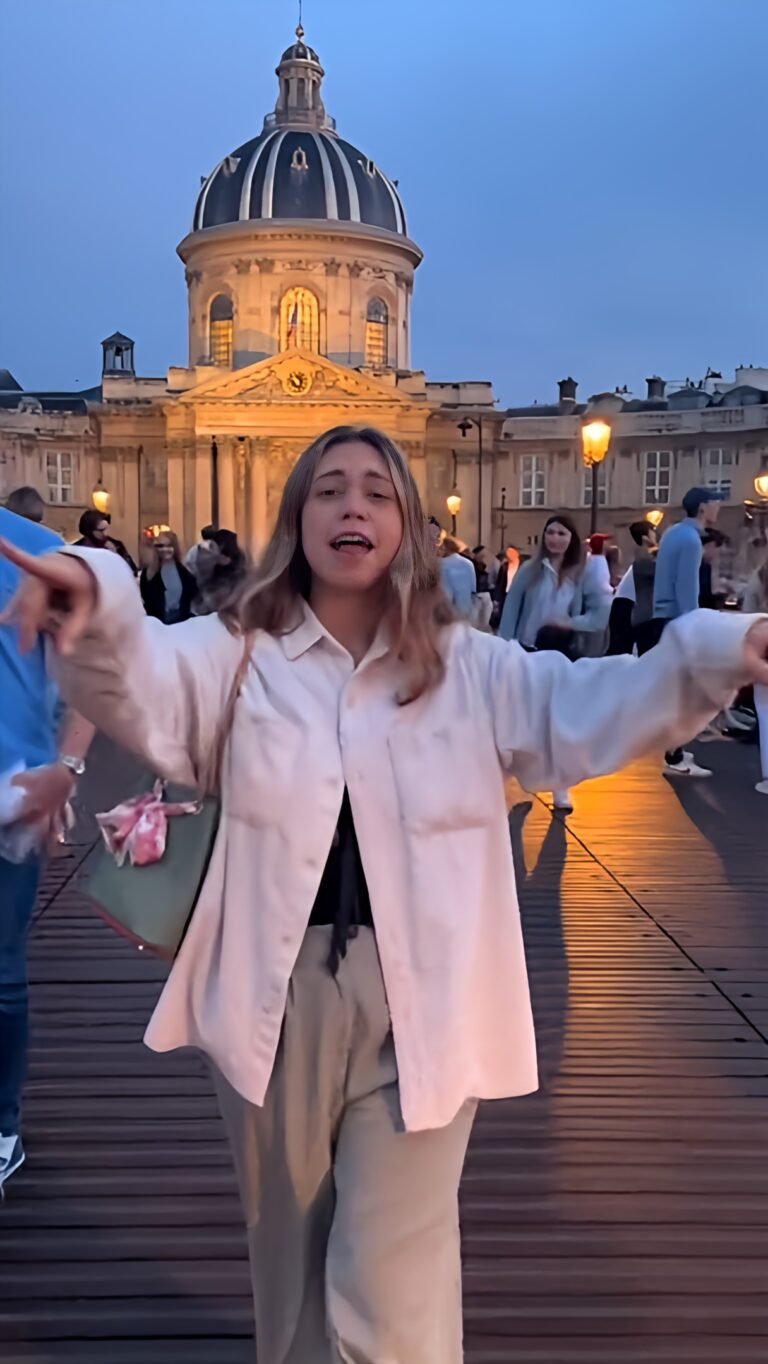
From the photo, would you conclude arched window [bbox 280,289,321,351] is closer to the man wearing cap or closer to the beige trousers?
the man wearing cap

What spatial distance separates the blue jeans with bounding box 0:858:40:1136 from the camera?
3.22 m

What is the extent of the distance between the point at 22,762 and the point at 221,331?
59019 millimetres

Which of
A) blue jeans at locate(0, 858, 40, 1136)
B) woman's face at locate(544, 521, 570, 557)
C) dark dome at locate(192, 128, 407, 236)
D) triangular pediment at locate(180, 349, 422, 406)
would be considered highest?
dark dome at locate(192, 128, 407, 236)

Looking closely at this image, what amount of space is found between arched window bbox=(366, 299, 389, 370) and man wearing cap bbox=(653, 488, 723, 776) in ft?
168

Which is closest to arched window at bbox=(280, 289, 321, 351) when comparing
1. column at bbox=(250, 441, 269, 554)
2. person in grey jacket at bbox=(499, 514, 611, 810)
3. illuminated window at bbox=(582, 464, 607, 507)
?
column at bbox=(250, 441, 269, 554)

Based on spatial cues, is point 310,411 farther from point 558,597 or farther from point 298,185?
point 558,597

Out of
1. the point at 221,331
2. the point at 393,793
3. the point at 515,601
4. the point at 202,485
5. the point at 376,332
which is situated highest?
the point at 376,332

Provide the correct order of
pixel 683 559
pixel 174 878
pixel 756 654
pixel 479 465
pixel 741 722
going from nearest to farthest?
pixel 756 654 < pixel 174 878 < pixel 683 559 < pixel 741 722 < pixel 479 465

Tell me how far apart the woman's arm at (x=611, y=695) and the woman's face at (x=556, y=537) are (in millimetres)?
6198

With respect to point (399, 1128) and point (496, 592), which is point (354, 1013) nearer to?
point (399, 1128)

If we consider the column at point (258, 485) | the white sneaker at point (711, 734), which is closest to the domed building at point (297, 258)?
the column at point (258, 485)

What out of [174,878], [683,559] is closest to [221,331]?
[683,559]

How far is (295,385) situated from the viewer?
53031 mm

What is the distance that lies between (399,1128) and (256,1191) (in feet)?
0.99
